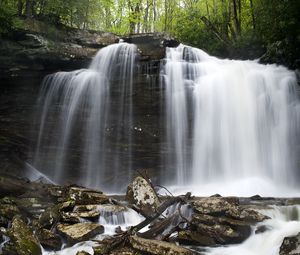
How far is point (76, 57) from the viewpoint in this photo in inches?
634

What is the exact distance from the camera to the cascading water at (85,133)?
48.8ft

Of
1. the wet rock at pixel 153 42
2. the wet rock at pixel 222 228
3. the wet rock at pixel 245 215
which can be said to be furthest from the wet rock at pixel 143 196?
the wet rock at pixel 153 42

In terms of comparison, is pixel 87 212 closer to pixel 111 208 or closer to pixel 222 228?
pixel 111 208

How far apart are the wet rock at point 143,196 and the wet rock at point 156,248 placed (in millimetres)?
2237

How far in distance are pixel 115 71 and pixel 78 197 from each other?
753cm

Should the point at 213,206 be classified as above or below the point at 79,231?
above

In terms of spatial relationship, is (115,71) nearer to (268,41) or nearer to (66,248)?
(268,41)

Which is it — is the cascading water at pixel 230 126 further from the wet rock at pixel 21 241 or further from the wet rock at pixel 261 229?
the wet rock at pixel 21 241

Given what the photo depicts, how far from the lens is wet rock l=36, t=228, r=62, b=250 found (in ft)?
24.9

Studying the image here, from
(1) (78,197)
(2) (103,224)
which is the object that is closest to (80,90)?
(1) (78,197)

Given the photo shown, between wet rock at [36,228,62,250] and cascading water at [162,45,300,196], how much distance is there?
6518 millimetres

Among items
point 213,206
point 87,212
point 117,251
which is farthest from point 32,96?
point 117,251

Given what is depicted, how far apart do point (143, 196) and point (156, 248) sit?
3.19 meters

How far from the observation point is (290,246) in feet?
22.6
